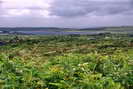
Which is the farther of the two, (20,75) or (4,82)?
(20,75)

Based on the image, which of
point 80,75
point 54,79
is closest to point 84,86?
point 80,75

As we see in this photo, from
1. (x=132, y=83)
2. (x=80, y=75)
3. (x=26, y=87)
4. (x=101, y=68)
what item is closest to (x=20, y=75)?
(x=26, y=87)

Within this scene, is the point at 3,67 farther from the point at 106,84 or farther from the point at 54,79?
the point at 106,84

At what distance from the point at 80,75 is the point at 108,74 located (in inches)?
68.7

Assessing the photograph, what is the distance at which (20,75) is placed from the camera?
11156mm

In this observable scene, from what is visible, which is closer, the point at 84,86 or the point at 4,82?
the point at 84,86

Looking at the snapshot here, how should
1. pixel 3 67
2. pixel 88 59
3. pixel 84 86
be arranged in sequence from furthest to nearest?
1. pixel 88 59
2. pixel 3 67
3. pixel 84 86

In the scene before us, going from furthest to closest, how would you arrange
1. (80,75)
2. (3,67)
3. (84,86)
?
(3,67)
(80,75)
(84,86)

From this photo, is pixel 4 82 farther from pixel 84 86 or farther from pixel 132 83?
pixel 132 83

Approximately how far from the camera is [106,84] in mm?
9664

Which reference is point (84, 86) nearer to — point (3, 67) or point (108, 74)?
point (108, 74)

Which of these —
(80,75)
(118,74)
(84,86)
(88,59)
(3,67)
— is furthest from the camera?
(88,59)

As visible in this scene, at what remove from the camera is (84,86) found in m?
9.32

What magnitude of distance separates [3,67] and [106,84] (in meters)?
4.78
